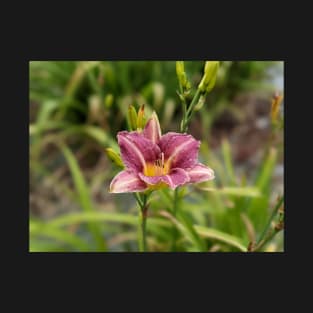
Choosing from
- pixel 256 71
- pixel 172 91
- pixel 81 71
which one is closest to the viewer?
pixel 81 71

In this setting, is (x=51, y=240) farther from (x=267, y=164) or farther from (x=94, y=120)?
(x=267, y=164)

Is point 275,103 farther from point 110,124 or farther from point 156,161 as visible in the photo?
point 110,124

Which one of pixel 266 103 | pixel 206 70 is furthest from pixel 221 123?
pixel 206 70

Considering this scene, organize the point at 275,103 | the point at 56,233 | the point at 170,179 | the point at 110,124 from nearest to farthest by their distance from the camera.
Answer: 1. the point at 170,179
2. the point at 275,103
3. the point at 56,233
4. the point at 110,124

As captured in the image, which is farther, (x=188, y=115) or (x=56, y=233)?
(x=56, y=233)

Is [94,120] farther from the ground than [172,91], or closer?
closer

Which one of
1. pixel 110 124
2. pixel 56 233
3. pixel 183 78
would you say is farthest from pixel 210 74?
pixel 110 124

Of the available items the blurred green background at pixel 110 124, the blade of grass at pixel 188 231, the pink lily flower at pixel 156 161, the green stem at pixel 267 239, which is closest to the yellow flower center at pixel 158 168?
the pink lily flower at pixel 156 161
